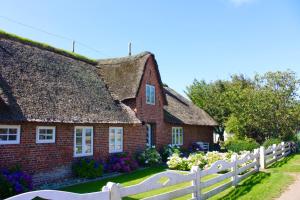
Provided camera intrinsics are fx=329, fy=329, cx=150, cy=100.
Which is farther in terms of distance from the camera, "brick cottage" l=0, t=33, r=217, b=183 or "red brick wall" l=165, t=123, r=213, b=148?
"red brick wall" l=165, t=123, r=213, b=148

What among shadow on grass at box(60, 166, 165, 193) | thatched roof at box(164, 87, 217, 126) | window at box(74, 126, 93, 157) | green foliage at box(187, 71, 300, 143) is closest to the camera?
shadow on grass at box(60, 166, 165, 193)

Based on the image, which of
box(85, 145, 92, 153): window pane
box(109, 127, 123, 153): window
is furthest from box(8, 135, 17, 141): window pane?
box(109, 127, 123, 153): window

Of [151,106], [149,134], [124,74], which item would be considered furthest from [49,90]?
[149,134]

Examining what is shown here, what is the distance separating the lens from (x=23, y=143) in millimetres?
12906

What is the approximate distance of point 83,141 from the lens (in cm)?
1590

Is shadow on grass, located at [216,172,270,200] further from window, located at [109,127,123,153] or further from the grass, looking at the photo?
the grass

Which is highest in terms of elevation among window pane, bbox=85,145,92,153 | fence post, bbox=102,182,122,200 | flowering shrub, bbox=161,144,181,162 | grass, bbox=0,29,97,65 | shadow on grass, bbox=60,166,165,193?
grass, bbox=0,29,97,65

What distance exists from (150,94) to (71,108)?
7548 mm

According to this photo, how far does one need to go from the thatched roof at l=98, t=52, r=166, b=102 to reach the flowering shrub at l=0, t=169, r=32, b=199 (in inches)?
343

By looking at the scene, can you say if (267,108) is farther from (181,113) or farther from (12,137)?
(12,137)

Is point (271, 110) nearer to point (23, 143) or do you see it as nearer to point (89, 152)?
point (89, 152)

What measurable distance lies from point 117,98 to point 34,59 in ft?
17.6

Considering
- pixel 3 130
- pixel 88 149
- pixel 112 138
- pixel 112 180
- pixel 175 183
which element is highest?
pixel 3 130

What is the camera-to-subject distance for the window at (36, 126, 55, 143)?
13612 millimetres
